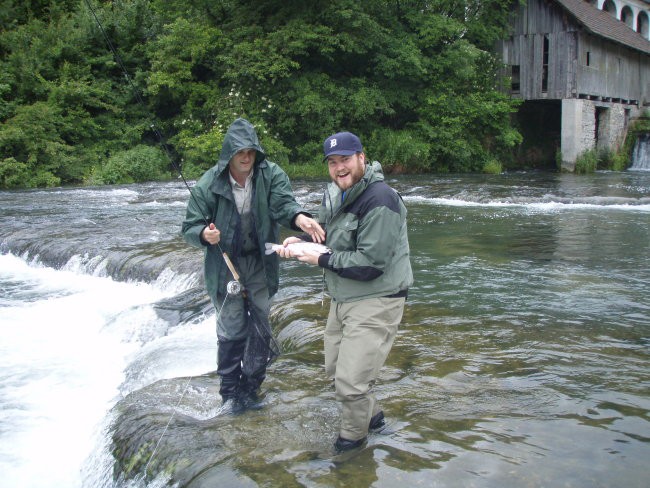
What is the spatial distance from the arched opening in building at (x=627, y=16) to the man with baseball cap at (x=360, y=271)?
41.0 metres

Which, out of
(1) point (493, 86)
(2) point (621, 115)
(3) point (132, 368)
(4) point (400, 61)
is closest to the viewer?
(3) point (132, 368)

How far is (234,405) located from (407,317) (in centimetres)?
291

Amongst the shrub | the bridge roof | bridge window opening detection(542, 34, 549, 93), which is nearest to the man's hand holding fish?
the shrub

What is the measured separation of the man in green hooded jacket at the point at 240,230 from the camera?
4648mm

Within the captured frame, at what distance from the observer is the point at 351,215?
3.95 m

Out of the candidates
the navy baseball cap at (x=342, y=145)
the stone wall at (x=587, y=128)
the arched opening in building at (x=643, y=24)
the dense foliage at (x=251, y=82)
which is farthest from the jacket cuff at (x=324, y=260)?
the arched opening in building at (x=643, y=24)

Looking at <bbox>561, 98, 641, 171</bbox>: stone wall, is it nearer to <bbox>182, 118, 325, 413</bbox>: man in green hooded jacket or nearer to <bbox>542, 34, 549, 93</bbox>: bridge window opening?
<bbox>542, 34, 549, 93</bbox>: bridge window opening

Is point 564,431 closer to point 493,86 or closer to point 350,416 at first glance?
point 350,416

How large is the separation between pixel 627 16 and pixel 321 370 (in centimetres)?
4054

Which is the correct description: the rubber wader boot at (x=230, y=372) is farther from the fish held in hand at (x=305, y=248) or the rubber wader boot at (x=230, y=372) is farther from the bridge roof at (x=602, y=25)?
the bridge roof at (x=602, y=25)

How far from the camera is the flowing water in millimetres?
4090

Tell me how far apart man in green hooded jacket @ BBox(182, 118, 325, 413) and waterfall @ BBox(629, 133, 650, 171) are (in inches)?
1211

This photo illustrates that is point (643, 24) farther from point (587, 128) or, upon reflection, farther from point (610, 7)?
point (587, 128)

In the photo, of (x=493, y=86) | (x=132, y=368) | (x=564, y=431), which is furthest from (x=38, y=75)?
(x=564, y=431)
